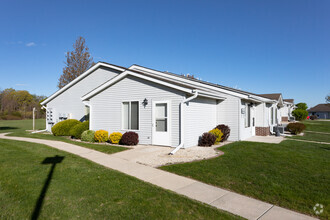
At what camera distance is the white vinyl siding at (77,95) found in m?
16.1

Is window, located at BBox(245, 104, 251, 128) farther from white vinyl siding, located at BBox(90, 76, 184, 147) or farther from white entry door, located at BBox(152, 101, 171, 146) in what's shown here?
white entry door, located at BBox(152, 101, 171, 146)

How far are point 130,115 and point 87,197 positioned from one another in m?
7.36

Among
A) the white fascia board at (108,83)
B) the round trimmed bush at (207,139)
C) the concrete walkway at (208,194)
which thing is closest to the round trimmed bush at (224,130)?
the round trimmed bush at (207,139)

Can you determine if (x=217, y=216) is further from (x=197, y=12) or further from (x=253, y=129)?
(x=197, y=12)

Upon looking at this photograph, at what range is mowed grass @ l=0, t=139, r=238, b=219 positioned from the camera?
3.47m

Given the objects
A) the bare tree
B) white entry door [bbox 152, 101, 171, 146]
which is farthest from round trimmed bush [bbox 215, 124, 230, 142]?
the bare tree

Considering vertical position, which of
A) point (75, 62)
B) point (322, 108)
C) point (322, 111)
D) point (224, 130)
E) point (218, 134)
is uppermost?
point (75, 62)

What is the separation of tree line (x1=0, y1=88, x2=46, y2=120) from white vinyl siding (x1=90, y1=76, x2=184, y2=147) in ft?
148

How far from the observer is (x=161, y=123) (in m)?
10.1

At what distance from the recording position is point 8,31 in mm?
15992

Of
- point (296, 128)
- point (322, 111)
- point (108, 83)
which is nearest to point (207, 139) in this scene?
point (108, 83)

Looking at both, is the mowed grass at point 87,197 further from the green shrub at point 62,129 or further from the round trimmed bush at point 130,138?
the green shrub at point 62,129

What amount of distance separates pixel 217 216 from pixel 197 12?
15.0 metres

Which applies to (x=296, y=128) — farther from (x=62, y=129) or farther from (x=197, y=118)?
(x=62, y=129)
